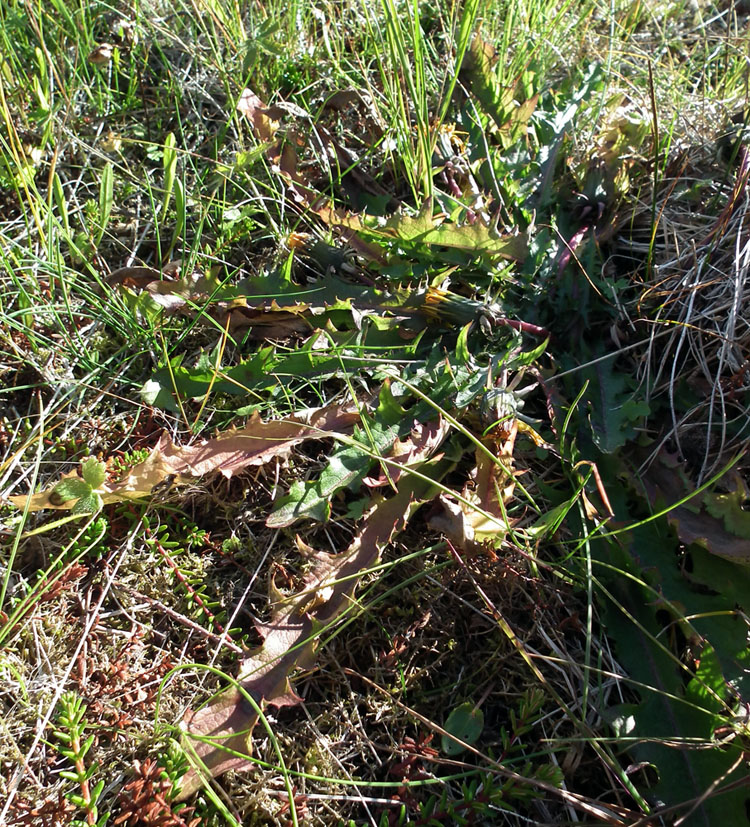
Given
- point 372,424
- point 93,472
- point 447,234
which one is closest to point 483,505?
point 372,424

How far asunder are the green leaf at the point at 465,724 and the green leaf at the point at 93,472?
2.99ft

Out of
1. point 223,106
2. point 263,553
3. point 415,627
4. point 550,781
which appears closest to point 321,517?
point 263,553

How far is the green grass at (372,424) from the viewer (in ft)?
4.27

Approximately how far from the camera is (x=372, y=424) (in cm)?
164

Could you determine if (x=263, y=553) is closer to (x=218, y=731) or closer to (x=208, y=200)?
(x=218, y=731)

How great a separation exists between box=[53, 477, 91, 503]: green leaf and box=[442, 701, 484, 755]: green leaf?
924 mm

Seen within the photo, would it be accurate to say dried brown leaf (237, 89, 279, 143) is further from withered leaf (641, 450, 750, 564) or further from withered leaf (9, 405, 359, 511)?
withered leaf (641, 450, 750, 564)

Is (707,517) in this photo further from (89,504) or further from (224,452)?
(89,504)

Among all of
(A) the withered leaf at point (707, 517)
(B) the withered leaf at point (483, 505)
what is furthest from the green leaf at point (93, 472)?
(A) the withered leaf at point (707, 517)

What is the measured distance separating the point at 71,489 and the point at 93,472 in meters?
0.06

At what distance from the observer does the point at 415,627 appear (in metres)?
1.45

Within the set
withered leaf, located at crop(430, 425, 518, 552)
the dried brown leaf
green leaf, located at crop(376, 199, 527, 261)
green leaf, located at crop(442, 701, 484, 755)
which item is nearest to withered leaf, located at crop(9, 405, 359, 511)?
withered leaf, located at crop(430, 425, 518, 552)

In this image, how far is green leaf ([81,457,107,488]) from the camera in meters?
1.47

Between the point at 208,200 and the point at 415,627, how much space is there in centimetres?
138
